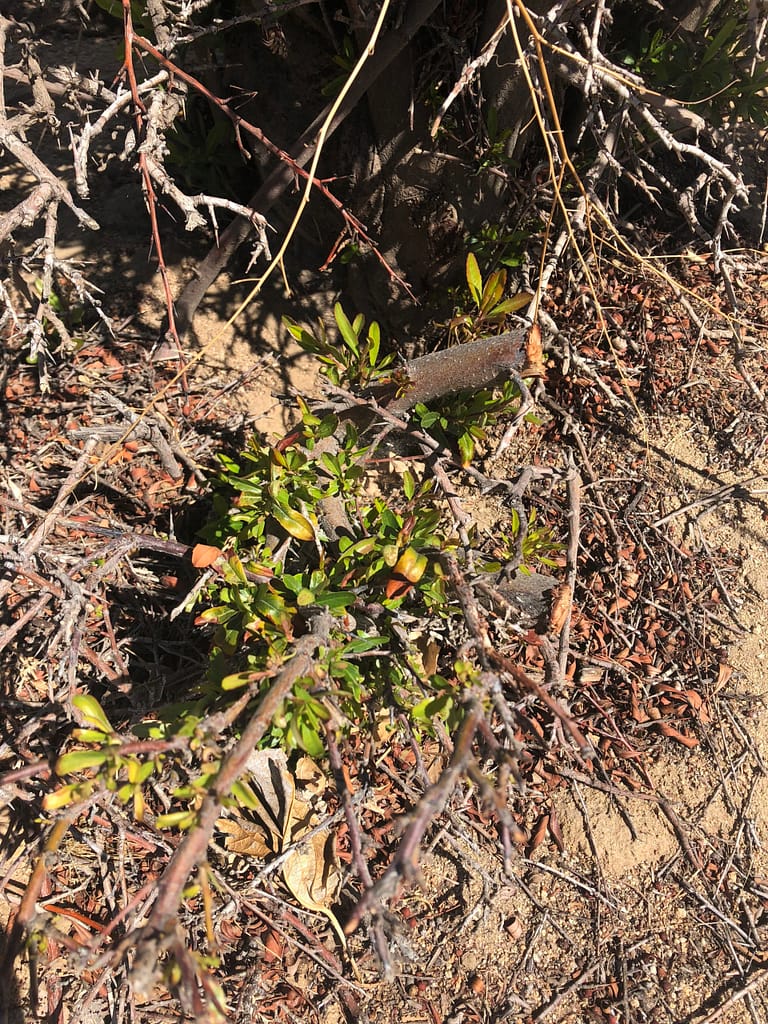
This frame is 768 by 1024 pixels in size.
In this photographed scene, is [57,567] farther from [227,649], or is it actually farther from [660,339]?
[660,339]

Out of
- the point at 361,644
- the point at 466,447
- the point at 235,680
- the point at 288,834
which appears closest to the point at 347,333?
the point at 466,447

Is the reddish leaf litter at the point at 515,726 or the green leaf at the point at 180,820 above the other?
the green leaf at the point at 180,820

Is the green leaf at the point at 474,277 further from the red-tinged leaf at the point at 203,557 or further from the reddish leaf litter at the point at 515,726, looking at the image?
the red-tinged leaf at the point at 203,557

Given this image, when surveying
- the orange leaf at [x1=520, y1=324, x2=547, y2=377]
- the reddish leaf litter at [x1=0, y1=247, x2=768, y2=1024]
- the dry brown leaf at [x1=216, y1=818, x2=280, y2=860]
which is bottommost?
the dry brown leaf at [x1=216, y1=818, x2=280, y2=860]

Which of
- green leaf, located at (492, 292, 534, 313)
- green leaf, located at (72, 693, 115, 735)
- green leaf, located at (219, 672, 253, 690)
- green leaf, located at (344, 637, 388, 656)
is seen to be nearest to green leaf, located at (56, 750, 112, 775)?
green leaf, located at (72, 693, 115, 735)

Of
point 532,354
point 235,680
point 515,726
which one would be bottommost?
point 515,726

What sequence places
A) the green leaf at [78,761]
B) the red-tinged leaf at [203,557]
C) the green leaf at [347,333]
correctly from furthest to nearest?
the green leaf at [347,333]
the red-tinged leaf at [203,557]
the green leaf at [78,761]

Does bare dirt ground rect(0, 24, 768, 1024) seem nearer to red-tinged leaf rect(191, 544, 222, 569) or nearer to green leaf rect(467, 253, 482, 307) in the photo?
red-tinged leaf rect(191, 544, 222, 569)

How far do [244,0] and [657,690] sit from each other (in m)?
2.71

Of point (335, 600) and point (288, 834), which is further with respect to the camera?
point (288, 834)

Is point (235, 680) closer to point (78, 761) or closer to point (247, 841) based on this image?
point (78, 761)

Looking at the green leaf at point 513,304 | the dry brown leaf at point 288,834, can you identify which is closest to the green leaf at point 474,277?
the green leaf at point 513,304

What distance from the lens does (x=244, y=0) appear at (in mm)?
2361

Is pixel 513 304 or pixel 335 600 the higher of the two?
pixel 513 304
